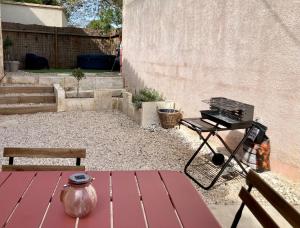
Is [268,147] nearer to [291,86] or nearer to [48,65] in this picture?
[291,86]

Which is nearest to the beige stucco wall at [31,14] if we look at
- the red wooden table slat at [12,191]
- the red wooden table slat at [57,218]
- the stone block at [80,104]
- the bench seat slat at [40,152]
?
the stone block at [80,104]

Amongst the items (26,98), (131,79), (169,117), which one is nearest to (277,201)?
(169,117)

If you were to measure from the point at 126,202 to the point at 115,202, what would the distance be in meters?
0.05

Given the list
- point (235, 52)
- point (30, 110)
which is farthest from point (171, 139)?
point (30, 110)

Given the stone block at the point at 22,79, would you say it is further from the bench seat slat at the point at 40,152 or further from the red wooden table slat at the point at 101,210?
the red wooden table slat at the point at 101,210

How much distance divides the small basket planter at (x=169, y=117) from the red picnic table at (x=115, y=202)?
3.88 m

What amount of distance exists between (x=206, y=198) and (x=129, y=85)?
6.47m

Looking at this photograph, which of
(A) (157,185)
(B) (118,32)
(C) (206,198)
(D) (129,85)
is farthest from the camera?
(B) (118,32)

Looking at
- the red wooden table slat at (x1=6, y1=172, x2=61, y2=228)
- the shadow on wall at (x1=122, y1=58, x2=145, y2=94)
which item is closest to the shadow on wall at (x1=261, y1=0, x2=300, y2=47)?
the red wooden table slat at (x1=6, y1=172, x2=61, y2=228)

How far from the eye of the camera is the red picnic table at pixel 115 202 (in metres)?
1.36

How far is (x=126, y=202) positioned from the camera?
156 cm

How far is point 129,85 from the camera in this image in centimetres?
930

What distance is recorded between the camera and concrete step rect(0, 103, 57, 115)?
22.5ft

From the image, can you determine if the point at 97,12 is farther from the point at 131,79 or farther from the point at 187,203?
the point at 187,203
